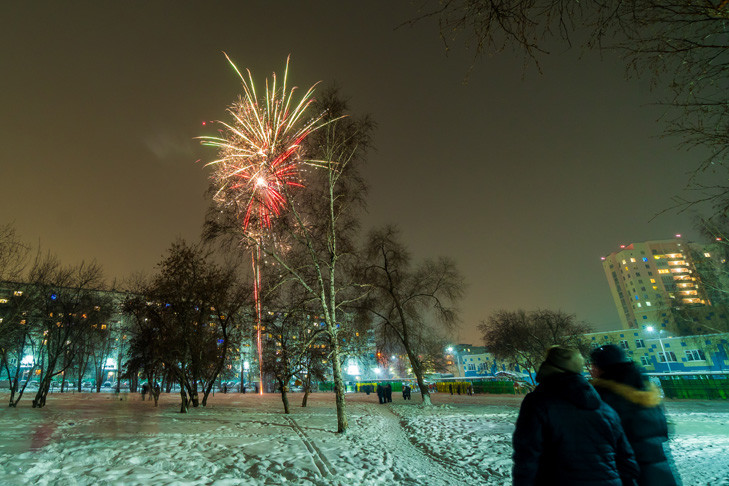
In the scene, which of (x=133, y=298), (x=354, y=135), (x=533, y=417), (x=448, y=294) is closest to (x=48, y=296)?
(x=133, y=298)

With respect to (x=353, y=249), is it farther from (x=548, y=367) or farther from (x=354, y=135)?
(x=548, y=367)

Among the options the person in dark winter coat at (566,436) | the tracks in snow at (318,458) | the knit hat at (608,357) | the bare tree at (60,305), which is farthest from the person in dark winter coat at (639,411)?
the bare tree at (60,305)

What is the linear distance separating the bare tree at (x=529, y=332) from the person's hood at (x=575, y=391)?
41.3 m

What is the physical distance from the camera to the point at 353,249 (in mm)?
14164

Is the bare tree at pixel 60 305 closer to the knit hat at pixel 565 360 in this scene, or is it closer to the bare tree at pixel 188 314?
the bare tree at pixel 188 314

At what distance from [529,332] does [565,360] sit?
43129 mm

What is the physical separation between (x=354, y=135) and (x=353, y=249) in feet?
15.3

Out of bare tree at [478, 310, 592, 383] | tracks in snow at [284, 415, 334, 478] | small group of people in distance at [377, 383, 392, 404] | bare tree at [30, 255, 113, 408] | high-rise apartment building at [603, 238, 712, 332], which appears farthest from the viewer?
high-rise apartment building at [603, 238, 712, 332]

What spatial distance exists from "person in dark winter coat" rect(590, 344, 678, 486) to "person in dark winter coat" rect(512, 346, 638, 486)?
1.05m

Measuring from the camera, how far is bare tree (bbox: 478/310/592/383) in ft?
133

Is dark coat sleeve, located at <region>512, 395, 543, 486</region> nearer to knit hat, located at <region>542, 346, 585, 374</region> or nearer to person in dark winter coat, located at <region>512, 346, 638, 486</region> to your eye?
person in dark winter coat, located at <region>512, 346, 638, 486</region>

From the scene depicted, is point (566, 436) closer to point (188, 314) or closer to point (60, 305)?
point (188, 314)

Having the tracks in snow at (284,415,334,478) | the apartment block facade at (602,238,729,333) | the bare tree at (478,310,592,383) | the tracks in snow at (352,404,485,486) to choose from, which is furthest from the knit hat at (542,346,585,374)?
the apartment block facade at (602,238,729,333)

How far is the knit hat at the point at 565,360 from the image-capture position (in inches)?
95.5
